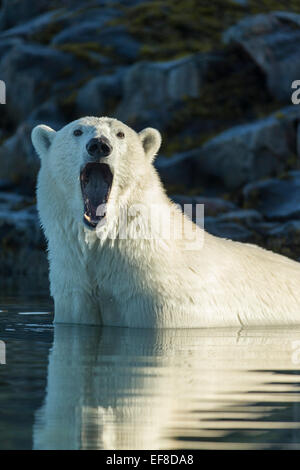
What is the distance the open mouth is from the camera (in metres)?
7.87

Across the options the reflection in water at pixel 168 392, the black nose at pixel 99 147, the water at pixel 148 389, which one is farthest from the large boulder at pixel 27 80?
the reflection in water at pixel 168 392

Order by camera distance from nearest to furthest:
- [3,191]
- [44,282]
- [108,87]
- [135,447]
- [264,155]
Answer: [135,447], [44,282], [264,155], [3,191], [108,87]

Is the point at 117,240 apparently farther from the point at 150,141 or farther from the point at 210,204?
the point at 210,204

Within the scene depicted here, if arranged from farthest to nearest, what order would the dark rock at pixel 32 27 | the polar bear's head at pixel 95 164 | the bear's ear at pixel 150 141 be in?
1. the dark rock at pixel 32 27
2. the bear's ear at pixel 150 141
3. the polar bear's head at pixel 95 164

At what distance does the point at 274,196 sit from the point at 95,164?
11.3 m

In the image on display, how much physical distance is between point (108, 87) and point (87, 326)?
1855 centimetres

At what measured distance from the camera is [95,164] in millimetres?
8117

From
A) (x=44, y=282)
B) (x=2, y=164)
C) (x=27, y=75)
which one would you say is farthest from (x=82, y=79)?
(x=44, y=282)

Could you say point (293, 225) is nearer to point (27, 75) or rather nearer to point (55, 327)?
point (55, 327)

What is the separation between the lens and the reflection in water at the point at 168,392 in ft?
12.5

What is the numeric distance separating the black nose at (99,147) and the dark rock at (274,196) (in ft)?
35.4

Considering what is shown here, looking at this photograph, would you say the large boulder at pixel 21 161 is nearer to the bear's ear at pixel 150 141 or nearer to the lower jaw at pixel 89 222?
the bear's ear at pixel 150 141

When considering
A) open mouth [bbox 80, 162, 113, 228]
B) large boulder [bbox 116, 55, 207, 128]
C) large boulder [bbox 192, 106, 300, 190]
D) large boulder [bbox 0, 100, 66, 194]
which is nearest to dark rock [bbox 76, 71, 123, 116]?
large boulder [bbox 116, 55, 207, 128]

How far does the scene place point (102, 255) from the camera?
7.90m
